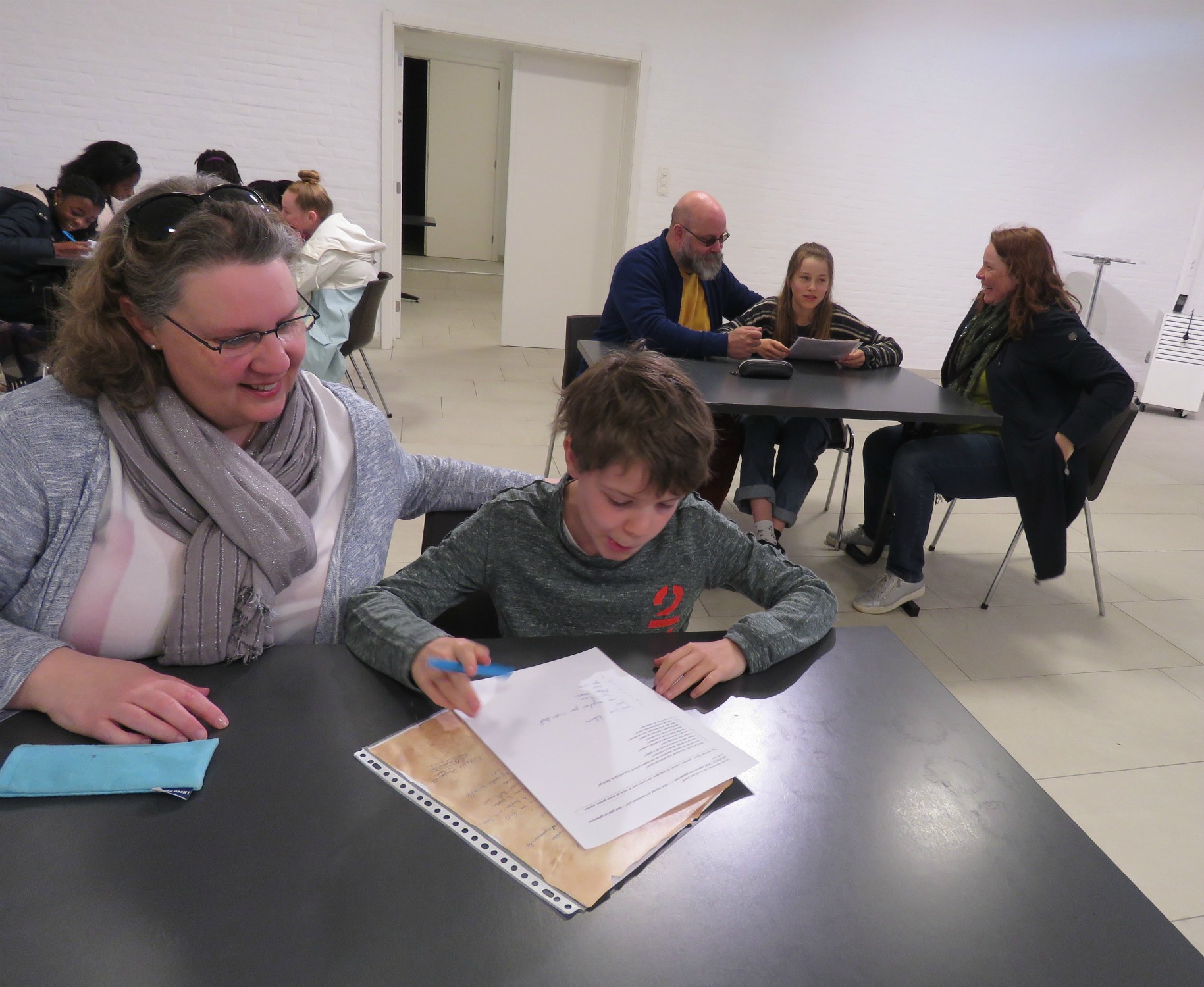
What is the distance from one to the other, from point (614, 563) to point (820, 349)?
2003 mm

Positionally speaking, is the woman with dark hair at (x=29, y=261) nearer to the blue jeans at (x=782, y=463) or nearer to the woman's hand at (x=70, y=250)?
the woman's hand at (x=70, y=250)

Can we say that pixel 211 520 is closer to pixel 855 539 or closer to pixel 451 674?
pixel 451 674

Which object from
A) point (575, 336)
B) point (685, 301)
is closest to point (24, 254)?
point (575, 336)

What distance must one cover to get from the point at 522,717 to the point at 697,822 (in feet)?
0.71

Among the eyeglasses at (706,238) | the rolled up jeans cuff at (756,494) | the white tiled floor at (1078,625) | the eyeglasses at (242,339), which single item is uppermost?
the eyeglasses at (706,238)

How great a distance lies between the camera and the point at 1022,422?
2.60 m

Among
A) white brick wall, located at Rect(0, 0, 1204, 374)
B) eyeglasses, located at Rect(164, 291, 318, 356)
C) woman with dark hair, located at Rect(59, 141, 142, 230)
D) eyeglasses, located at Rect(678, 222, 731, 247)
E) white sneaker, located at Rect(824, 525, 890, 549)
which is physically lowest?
white sneaker, located at Rect(824, 525, 890, 549)

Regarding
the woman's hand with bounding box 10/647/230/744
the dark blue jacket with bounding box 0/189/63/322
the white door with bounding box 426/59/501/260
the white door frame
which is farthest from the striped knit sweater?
the white door with bounding box 426/59/501/260

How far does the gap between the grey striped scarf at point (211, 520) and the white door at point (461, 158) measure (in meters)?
8.45

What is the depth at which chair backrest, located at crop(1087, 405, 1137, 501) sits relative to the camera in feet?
8.38

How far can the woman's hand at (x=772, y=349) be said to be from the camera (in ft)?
9.48

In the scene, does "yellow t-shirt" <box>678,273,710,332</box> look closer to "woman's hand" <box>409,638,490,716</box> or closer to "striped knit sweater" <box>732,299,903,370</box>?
"striped knit sweater" <box>732,299,903,370</box>

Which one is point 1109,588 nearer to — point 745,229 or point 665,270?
point 665,270

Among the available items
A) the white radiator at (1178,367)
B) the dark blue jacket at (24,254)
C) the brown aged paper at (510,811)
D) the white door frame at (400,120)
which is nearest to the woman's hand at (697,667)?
the brown aged paper at (510,811)
